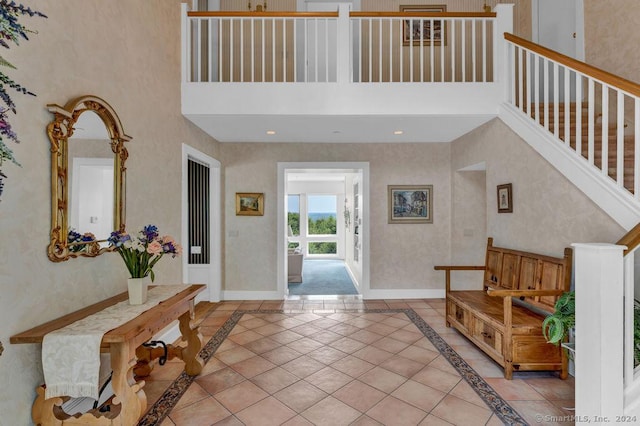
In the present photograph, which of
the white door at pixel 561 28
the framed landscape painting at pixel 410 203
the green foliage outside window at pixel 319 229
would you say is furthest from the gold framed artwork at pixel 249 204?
the green foliage outside window at pixel 319 229

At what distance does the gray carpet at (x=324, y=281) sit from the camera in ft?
18.1

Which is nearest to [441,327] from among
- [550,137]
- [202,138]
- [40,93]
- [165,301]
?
[550,137]

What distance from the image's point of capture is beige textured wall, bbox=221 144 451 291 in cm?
491

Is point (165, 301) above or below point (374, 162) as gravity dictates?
below

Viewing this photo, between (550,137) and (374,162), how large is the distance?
2533 millimetres

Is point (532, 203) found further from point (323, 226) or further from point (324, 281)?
point (323, 226)

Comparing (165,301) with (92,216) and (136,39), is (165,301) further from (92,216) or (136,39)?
(136,39)

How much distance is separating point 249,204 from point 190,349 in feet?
8.70

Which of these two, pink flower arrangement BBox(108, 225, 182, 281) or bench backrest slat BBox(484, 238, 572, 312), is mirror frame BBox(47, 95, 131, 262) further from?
bench backrest slat BBox(484, 238, 572, 312)

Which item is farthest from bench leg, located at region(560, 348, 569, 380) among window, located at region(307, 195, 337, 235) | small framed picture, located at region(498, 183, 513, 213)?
window, located at region(307, 195, 337, 235)

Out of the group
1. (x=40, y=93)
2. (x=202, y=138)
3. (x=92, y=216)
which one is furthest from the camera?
(x=202, y=138)

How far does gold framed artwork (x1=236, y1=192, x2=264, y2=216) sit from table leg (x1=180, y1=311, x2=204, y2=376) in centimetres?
243

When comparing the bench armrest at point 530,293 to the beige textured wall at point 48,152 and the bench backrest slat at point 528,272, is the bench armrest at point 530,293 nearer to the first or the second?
the bench backrest slat at point 528,272

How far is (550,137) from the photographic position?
8.89 feet
